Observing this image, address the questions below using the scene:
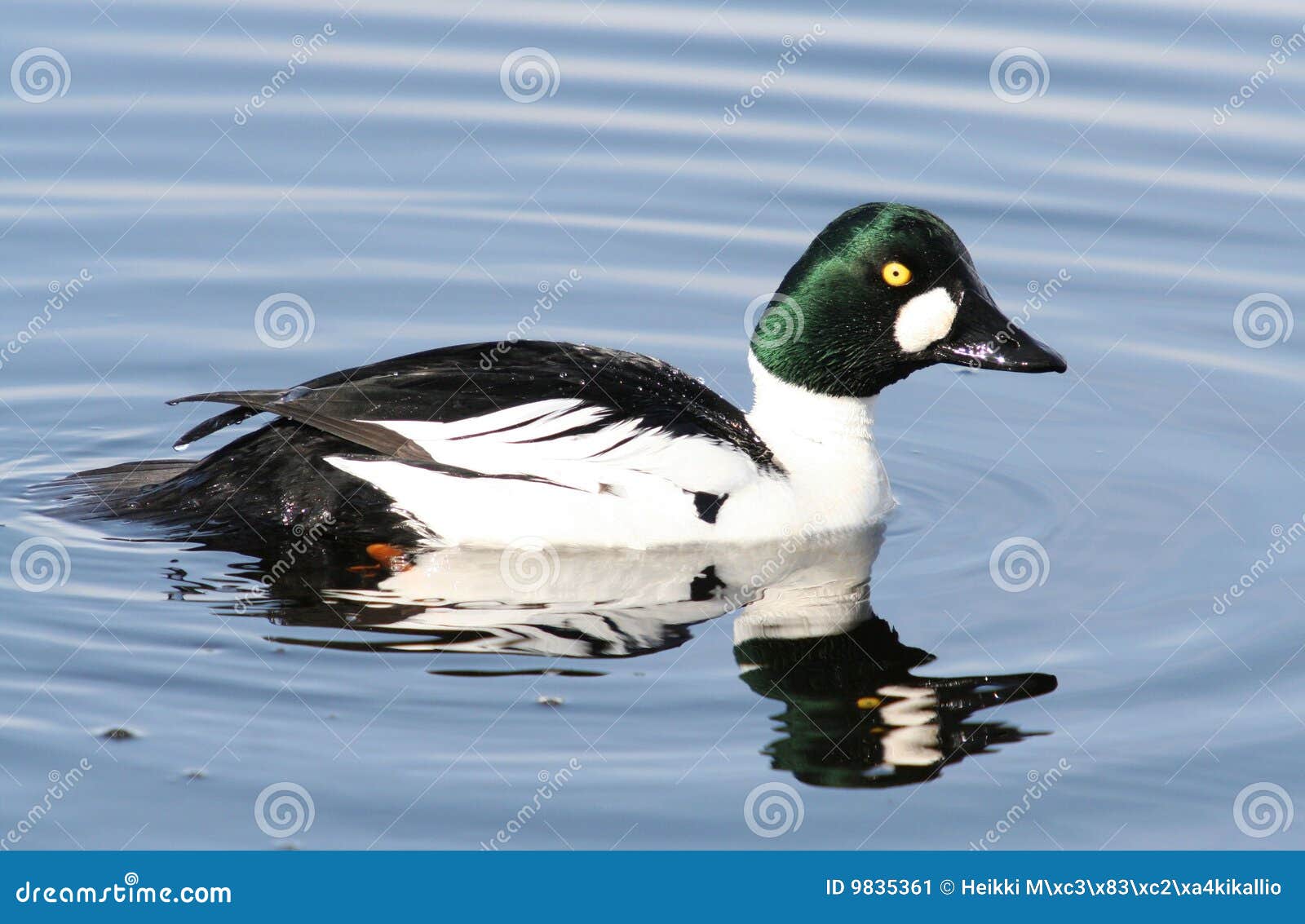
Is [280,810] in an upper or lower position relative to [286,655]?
lower

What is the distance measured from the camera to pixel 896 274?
873 cm

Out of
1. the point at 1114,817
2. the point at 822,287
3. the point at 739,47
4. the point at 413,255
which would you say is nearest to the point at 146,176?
the point at 413,255

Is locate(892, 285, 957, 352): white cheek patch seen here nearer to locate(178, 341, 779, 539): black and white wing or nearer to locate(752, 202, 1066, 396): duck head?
locate(752, 202, 1066, 396): duck head

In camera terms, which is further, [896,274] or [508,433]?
[896,274]

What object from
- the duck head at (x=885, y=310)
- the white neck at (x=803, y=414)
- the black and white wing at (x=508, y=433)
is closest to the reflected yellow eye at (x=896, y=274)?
the duck head at (x=885, y=310)

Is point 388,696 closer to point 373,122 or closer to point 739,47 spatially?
point 373,122

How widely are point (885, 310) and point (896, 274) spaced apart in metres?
0.18

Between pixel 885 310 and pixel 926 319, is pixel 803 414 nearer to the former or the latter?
pixel 885 310

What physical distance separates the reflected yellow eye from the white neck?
623 millimetres

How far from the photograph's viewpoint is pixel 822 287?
877 centimetres

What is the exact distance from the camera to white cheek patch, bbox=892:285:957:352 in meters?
8.77

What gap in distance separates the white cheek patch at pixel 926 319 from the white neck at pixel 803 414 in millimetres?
421

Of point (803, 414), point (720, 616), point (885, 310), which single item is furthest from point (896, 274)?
point (720, 616)

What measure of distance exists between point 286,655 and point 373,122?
6.65 metres
